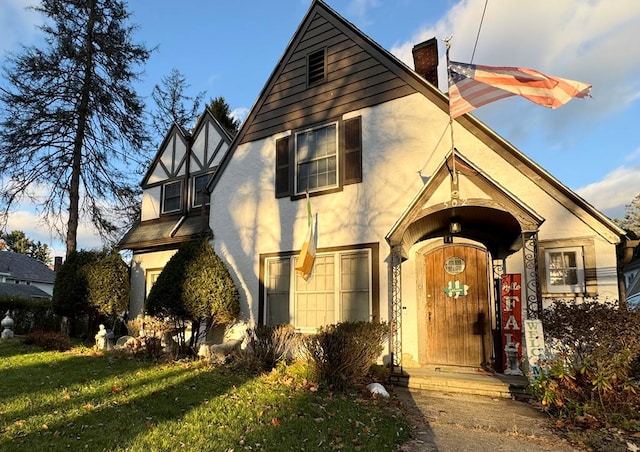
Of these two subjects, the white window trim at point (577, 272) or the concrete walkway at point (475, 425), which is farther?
the white window trim at point (577, 272)

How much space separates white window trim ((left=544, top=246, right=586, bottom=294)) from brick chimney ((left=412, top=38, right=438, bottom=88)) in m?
4.94

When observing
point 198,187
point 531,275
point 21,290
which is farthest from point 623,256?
point 21,290

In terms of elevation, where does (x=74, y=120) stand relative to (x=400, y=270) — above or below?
above

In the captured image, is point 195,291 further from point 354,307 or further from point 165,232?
point 165,232

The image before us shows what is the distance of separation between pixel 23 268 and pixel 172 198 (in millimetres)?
34349

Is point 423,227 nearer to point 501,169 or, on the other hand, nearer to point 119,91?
point 501,169

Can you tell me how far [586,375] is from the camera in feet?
17.9

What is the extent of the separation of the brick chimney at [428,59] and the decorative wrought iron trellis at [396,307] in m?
4.71

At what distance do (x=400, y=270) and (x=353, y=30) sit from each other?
5.87 m

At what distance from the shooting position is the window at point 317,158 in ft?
33.5

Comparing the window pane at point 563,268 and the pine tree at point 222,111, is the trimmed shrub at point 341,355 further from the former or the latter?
the pine tree at point 222,111

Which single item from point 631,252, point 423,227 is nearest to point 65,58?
point 423,227

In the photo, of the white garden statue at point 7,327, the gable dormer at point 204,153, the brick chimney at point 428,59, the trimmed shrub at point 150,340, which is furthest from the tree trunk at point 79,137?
the brick chimney at point 428,59

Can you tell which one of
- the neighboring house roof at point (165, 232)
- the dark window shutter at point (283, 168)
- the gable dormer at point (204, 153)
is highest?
the gable dormer at point (204, 153)
